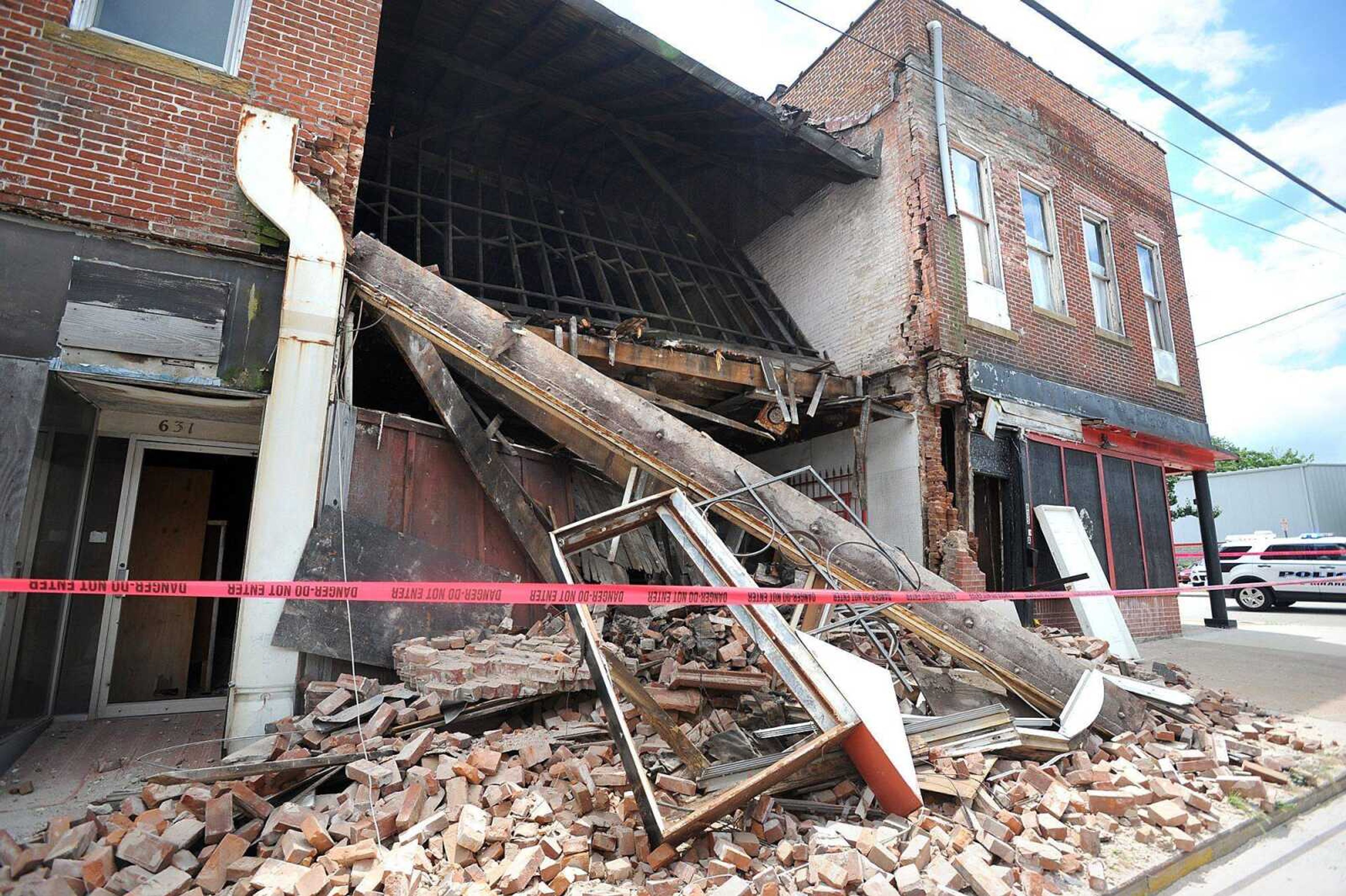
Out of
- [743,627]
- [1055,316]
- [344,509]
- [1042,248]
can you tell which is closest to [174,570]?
[344,509]

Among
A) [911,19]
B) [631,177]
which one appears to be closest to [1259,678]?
[911,19]

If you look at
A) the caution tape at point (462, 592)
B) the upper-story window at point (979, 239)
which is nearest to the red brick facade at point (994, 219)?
the upper-story window at point (979, 239)

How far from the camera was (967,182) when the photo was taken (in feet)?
31.4

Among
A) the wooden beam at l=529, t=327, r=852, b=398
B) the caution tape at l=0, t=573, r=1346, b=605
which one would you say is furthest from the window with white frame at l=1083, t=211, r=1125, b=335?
the caution tape at l=0, t=573, r=1346, b=605

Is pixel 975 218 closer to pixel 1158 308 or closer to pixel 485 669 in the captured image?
pixel 1158 308

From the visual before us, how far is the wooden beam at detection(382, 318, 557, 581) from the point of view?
19.4 ft

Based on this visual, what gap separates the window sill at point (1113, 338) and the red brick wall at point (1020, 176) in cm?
8

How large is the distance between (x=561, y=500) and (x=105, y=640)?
4187 mm

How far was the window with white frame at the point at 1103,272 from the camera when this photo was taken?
1108cm

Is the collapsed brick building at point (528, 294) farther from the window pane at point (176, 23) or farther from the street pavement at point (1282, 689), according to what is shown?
the street pavement at point (1282, 689)

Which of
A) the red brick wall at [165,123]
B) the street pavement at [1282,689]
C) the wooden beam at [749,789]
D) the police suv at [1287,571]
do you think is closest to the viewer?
the wooden beam at [749,789]

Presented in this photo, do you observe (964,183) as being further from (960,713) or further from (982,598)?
(960,713)

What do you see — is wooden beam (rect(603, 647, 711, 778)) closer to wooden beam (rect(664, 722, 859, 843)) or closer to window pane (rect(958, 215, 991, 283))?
wooden beam (rect(664, 722, 859, 843))

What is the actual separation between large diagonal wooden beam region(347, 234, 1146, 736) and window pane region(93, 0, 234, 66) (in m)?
1.93
